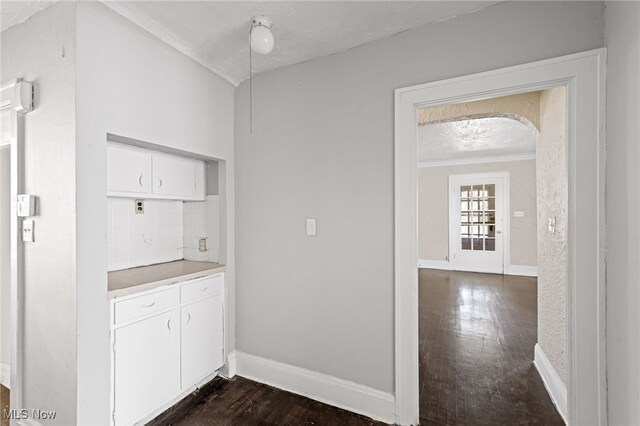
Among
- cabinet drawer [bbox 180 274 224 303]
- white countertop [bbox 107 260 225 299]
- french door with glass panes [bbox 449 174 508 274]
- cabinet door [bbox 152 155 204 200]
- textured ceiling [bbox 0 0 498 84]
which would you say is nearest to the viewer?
textured ceiling [bbox 0 0 498 84]

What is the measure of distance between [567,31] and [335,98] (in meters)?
1.28

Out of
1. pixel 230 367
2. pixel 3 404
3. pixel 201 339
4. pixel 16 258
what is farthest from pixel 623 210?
pixel 3 404

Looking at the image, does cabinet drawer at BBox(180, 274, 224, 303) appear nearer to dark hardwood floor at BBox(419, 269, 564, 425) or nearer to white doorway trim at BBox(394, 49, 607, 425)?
dark hardwood floor at BBox(419, 269, 564, 425)

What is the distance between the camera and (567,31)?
1.48 metres

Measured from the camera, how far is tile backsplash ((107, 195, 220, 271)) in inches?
88.8

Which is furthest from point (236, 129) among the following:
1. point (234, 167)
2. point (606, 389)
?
point (606, 389)

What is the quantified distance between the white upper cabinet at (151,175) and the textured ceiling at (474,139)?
8.34ft

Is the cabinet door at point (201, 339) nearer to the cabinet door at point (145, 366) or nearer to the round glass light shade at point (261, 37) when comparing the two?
the cabinet door at point (145, 366)

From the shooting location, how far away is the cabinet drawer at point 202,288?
82.0 inches

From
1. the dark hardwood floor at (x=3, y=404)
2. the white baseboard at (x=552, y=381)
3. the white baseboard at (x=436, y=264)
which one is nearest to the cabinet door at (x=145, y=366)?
the dark hardwood floor at (x=3, y=404)

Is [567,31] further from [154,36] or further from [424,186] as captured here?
[424,186]

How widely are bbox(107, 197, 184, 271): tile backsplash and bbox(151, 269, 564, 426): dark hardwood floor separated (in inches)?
44.2

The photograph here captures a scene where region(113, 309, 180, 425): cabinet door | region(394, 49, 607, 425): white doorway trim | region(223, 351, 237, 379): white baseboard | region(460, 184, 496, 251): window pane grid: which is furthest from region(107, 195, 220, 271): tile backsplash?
region(460, 184, 496, 251): window pane grid

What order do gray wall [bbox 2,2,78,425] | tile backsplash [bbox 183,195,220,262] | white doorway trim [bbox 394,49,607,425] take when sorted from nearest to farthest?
white doorway trim [bbox 394,49,607,425], gray wall [bbox 2,2,78,425], tile backsplash [bbox 183,195,220,262]
